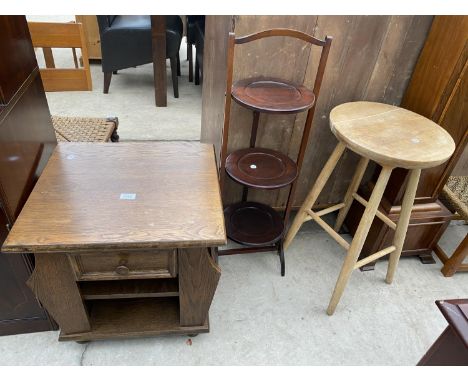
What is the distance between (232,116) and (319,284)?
3.09 feet

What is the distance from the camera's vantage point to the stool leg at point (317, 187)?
153 centimetres

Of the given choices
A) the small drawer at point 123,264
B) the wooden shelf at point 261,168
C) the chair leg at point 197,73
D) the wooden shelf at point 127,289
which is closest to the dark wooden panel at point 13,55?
the small drawer at point 123,264

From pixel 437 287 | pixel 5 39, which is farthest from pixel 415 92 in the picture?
pixel 5 39

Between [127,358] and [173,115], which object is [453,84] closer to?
[127,358]

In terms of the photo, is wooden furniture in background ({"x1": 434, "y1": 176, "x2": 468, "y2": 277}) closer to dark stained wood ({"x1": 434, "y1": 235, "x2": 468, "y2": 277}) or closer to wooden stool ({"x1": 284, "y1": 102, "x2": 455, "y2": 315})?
dark stained wood ({"x1": 434, "y1": 235, "x2": 468, "y2": 277})

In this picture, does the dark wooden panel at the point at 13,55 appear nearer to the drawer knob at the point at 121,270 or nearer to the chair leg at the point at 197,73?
the drawer knob at the point at 121,270

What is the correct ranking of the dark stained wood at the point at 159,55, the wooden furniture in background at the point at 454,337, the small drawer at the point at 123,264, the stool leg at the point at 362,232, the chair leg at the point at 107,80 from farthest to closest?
the chair leg at the point at 107,80
the dark stained wood at the point at 159,55
the stool leg at the point at 362,232
the small drawer at the point at 123,264
the wooden furniture in background at the point at 454,337

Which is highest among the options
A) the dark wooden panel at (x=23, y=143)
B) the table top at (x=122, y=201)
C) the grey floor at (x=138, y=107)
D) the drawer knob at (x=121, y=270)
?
the dark wooden panel at (x=23, y=143)

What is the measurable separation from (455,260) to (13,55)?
6.98 ft

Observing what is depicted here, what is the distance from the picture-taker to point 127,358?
1438mm

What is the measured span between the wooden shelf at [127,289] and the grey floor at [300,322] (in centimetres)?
33

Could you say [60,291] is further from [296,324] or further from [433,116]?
[433,116]

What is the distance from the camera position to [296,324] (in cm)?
161

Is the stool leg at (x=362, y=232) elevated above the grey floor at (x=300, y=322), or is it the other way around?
the stool leg at (x=362, y=232)
